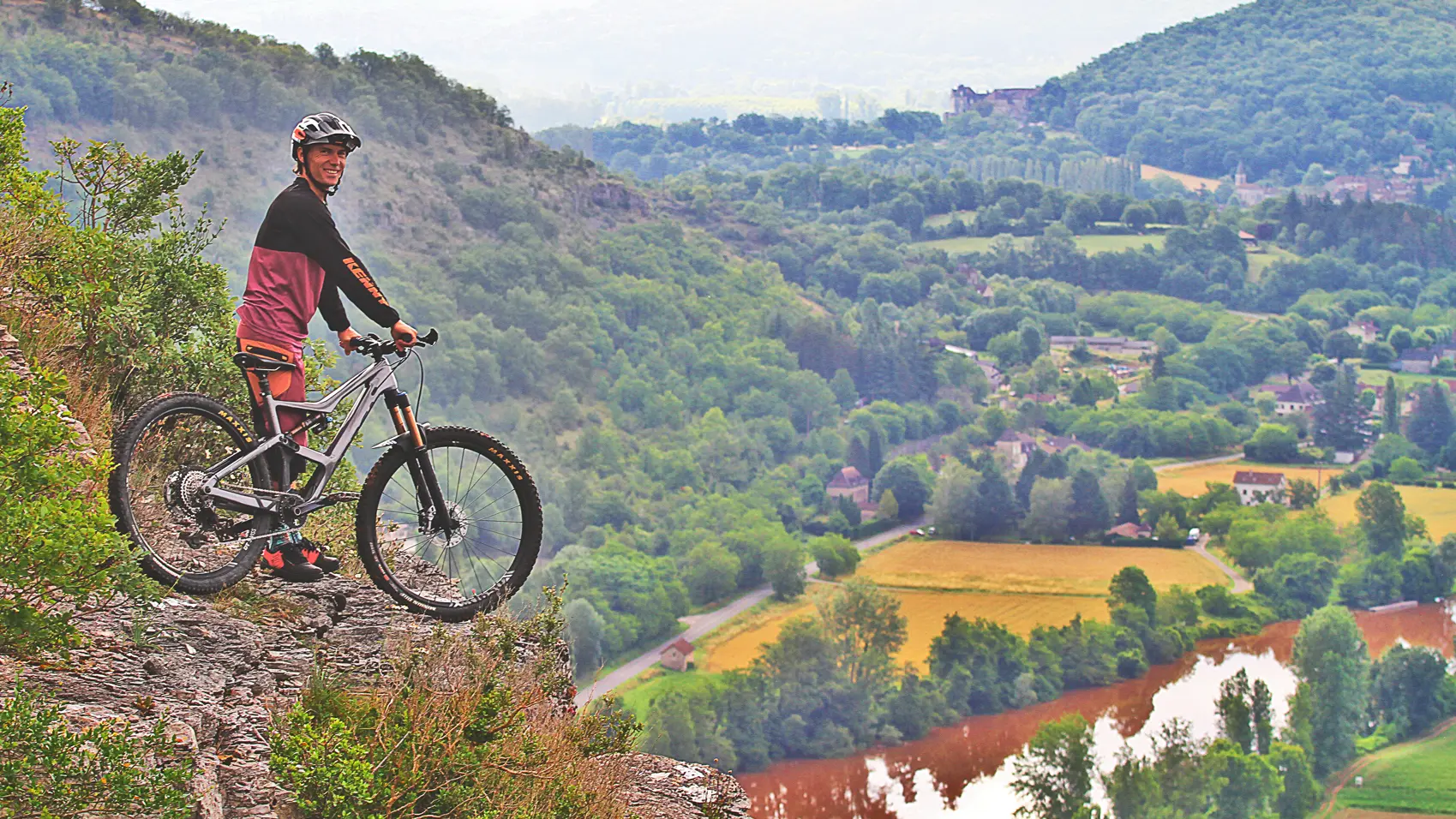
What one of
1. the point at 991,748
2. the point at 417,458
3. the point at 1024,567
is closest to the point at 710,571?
the point at 1024,567

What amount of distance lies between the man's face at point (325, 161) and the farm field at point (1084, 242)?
4101 inches

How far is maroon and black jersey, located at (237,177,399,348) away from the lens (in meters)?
5.00

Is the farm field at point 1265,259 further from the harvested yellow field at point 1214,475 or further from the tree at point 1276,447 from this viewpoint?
the harvested yellow field at point 1214,475

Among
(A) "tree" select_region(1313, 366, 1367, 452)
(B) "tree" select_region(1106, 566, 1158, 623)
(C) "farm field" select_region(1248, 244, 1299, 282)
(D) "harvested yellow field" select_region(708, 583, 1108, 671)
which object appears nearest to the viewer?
(D) "harvested yellow field" select_region(708, 583, 1108, 671)

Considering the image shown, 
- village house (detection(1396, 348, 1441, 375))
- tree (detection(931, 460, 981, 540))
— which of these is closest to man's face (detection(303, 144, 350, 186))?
tree (detection(931, 460, 981, 540))

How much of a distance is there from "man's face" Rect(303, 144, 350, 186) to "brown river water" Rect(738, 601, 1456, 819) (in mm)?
29331

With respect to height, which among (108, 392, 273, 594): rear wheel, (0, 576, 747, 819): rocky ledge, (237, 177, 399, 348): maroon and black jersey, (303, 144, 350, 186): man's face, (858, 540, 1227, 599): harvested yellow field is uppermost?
(303, 144, 350, 186): man's face

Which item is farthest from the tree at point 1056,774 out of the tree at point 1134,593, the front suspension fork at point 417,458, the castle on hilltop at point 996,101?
the castle on hilltop at point 996,101

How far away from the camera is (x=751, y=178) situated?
383 feet

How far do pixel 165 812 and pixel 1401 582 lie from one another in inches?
2303

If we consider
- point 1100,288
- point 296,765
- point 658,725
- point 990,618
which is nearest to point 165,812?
point 296,765

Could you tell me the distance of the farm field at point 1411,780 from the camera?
36125mm

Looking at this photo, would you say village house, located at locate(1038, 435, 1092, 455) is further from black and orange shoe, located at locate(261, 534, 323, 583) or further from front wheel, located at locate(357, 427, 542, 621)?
black and orange shoe, located at locate(261, 534, 323, 583)

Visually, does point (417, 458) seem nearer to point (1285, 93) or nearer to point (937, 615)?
point (937, 615)
